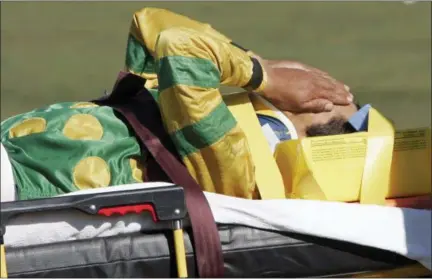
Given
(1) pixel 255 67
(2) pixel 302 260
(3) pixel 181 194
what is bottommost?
(2) pixel 302 260

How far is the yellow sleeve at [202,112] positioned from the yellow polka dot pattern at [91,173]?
5.9 inches

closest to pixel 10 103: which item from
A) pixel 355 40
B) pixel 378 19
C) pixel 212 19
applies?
pixel 212 19

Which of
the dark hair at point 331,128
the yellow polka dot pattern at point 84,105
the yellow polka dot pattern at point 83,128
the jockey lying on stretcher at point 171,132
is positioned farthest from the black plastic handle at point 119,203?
the dark hair at point 331,128

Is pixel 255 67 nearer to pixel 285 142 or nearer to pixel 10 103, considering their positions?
pixel 285 142

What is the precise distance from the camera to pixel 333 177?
6.26 feet

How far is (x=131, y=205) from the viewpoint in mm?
1688

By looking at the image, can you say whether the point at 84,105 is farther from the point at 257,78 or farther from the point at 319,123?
the point at 319,123

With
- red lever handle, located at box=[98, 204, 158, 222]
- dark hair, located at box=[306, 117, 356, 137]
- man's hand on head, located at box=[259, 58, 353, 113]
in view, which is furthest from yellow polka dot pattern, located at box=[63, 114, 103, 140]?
dark hair, located at box=[306, 117, 356, 137]

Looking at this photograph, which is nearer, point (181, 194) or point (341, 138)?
point (181, 194)

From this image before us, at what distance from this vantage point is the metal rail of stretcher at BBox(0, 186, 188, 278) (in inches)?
64.7

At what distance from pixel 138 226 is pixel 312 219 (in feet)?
1.05

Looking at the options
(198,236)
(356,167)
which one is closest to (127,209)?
(198,236)

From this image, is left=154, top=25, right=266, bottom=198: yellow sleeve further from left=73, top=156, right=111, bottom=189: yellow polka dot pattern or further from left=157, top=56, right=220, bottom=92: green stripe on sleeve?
left=73, top=156, right=111, bottom=189: yellow polka dot pattern

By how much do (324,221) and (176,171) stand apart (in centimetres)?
30
